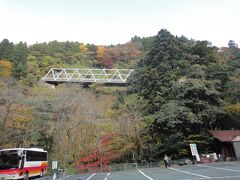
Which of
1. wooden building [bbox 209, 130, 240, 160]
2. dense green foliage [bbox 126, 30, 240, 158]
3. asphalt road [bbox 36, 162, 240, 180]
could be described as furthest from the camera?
dense green foliage [bbox 126, 30, 240, 158]

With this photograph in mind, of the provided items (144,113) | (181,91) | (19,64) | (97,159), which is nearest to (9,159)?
(97,159)

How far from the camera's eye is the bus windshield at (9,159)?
18.2 m

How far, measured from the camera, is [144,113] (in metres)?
29.3

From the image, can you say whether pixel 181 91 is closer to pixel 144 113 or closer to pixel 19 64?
pixel 144 113

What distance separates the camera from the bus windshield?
18228 millimetres

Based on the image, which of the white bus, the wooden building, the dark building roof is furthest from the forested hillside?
the white bus

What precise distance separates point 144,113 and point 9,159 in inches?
597

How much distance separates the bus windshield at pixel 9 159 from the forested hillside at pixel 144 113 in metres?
5.82

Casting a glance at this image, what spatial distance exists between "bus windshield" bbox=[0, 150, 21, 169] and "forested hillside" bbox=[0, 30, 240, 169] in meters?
5.82

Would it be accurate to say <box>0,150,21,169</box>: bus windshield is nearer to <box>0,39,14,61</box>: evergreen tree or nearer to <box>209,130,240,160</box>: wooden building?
<box>209,130,240,160</box>: wooden building

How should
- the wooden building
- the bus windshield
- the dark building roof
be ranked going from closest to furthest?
the bus windshield
the wooden building
the dark building roof

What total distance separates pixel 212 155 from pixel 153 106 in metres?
7.77

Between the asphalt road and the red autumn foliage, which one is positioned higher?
the red autumn foliage

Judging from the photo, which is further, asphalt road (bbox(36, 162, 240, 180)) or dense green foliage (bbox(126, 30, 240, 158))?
dense green foliage (bbox(126, 30, 240, 158))
